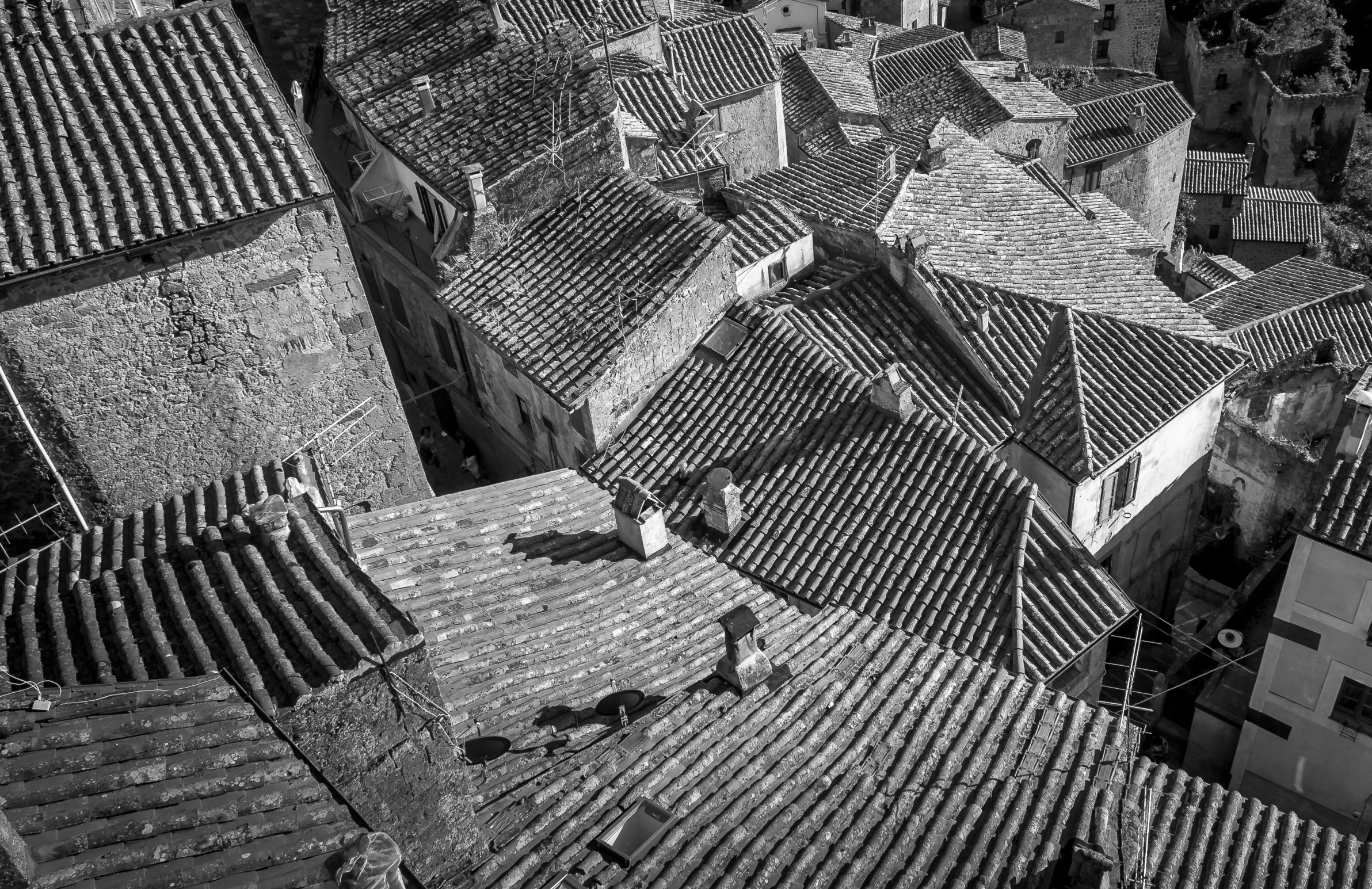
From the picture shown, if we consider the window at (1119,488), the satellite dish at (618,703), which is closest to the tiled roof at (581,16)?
the window at (1119,488)

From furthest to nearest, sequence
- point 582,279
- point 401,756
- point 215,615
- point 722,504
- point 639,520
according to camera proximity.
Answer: point 582,279 < point 722,504 < point 639,520 < point 215,615 < point 401,756

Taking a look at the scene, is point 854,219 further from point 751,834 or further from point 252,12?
point 252,12

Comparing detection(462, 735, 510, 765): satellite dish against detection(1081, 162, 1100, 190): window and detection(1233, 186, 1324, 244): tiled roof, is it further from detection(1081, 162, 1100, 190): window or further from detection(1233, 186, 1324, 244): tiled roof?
detection(1233, 186, 1324, 244): tiled roof

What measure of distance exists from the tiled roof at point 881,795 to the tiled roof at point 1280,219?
117 ft

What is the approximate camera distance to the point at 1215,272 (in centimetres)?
3441

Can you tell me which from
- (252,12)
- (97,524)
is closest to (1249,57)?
(252,12)

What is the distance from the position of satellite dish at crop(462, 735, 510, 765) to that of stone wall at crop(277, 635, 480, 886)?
119 centimetres

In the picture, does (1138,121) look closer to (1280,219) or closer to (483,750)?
(1280,219)

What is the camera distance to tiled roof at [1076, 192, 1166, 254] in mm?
25609

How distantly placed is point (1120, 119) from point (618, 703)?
34884 mm

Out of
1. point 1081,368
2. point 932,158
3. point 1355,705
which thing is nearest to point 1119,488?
point 1081,368

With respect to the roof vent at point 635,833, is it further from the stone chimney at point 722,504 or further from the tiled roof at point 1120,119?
the tiled roof at point 1120,119

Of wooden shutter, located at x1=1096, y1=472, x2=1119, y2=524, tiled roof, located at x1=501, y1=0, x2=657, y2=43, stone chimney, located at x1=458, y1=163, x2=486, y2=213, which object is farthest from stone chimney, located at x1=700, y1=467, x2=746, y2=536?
tiled roof, located at x1=501, y1=0, x2=657, y2=43

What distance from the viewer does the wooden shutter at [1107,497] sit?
16766 mm
